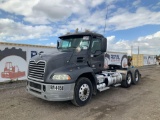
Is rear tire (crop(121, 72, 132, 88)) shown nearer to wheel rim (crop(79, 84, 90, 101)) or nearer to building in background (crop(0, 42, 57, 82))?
wheel rim (crop(79, 84, 90, 101))

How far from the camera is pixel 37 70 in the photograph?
5.74 meters

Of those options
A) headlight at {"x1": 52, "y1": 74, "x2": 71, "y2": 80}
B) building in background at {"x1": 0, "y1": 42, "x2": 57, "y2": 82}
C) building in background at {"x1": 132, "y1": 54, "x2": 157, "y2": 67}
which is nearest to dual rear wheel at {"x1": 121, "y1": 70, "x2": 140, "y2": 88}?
headlight at {"x1": 52, "y1": 74, "x2": 71, "y2": 80}

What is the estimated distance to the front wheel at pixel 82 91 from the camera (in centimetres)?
569

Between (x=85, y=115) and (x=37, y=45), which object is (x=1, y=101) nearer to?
(x=85, y=115)

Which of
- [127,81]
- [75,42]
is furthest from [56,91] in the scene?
[127,81]

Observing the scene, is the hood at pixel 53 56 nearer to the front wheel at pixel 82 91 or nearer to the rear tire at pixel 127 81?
the front wheel at pixel 82 91

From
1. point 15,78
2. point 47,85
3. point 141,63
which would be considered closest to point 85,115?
point 47,85

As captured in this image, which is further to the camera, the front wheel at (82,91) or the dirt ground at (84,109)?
the front wheel at (82,91)

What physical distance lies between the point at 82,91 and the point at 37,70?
174 centimetres

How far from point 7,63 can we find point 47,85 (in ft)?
22.7

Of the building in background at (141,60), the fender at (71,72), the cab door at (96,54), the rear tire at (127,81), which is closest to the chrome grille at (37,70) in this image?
the fender at (71,72)

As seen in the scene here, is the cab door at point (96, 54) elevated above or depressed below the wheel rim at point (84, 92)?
above

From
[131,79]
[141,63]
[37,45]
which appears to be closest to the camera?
[131,79]

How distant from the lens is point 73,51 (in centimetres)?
625
